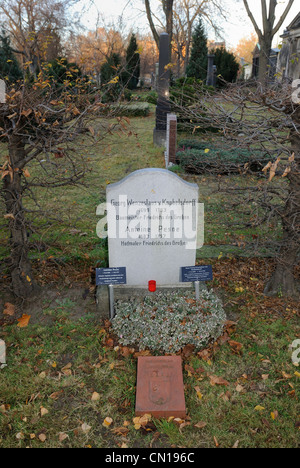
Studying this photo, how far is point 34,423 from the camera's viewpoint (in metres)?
3.25

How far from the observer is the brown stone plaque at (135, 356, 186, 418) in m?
3.31

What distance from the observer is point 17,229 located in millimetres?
4715

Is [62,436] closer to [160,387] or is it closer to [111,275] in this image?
[160,387]

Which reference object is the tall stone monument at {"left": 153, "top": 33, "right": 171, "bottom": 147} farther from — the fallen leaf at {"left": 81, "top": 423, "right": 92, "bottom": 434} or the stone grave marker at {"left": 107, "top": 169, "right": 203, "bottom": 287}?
the fallen leaf at {"left": 81, "top": 423, "right": 92, "bottom": 434}

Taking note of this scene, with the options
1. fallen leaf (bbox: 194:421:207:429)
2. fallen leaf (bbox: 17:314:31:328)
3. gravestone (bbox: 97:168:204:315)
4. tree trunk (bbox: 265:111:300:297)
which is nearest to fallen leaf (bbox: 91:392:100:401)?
fallen leaf (bbox: 194:421:207:429)

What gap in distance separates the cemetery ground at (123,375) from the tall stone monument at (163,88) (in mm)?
8795

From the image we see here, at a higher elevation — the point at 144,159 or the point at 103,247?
the point at 144,159

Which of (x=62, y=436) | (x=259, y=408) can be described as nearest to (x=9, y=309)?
(x=62, y=436)

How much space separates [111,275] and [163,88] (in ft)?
33.4

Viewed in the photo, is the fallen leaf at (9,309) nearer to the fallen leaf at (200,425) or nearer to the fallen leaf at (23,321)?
the fallen leaf at (23,321)
